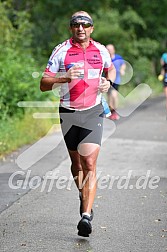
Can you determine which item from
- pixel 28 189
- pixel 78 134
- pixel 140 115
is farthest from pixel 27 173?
pixel 140 115

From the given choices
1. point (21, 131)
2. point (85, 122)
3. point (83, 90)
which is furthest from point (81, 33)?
point (21, 131)

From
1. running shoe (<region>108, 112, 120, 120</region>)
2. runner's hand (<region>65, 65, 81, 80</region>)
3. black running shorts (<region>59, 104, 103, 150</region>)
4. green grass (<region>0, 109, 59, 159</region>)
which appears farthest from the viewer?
running shoe (<region>108, 112, 120, 120</region>)

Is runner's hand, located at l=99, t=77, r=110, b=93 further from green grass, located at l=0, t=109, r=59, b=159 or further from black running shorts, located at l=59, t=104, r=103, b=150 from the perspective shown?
green grass, located at l=0, t=109, r=59, b=159

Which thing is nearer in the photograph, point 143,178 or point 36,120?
point 143,178

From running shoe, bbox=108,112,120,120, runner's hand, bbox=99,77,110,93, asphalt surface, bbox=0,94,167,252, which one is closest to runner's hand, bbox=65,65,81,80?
runner's hand, bbox=99,77,110,93

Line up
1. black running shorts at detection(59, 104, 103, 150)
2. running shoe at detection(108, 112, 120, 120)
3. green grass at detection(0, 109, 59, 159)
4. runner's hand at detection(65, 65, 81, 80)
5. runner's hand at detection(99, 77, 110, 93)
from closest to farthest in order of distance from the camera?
runner's hand at detection(65, 65, 81, 80), runner's hand at detection(99, 77, 110, 93), black running shorts at detection(59, 104, 103, 150), green grass at detection(0, 109, 59, 159), running shoe at detection(108, 112, 120, 120)

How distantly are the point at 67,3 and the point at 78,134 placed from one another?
20.8m

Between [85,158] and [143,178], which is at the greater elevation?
[85,158]

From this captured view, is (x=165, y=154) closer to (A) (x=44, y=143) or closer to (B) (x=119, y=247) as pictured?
(A) (x=44, y=143)

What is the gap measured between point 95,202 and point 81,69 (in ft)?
7.05

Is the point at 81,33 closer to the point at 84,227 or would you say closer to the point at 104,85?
the point at 104,85

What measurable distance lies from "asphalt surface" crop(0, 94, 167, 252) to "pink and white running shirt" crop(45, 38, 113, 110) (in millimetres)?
1224

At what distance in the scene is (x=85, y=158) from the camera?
642cm

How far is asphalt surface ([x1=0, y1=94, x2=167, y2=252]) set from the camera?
612 cm
